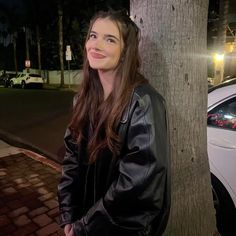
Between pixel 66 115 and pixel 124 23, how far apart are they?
9.28m

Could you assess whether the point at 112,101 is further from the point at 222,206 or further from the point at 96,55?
the point at 222,206

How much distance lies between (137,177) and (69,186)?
63cm

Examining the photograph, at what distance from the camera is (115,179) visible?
168 centimetres

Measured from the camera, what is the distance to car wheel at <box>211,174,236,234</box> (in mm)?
3104

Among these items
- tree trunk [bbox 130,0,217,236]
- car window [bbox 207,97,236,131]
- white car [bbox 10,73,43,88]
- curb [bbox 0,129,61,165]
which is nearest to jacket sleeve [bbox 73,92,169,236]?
tree trunk [bbox 130,0,217,236]

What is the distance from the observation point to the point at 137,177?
154cm

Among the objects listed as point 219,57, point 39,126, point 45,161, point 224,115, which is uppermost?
point 219,57

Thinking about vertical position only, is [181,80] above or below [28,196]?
above

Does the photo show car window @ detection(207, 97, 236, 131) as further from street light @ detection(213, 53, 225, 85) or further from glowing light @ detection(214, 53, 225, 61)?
glowing light @ detection(214, 53, 225, 61)

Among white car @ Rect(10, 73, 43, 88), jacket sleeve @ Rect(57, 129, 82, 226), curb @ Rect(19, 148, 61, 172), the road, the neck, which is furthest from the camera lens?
white car @ Rect(10, 73, 43, 88)

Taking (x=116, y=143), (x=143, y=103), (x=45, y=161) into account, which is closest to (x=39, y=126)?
(x=45, y=161)

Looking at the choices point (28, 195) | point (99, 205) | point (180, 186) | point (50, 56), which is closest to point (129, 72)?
point (99, 205)

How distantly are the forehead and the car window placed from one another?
1.79 metres

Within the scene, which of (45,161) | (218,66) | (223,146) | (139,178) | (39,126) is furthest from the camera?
(218,66)
